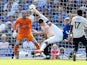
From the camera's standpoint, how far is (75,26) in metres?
13.8

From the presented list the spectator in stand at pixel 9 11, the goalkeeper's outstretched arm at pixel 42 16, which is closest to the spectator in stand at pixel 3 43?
the goalkeeper's outstretched arm at pixel 42 16

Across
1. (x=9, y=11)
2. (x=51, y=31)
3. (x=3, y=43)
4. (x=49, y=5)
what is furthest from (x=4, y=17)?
(x=51, y=31)

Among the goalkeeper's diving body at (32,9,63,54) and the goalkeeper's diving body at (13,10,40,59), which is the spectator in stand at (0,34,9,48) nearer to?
the goalkeeper's diving body at (13,10,40,59)

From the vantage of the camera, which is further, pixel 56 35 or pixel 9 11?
pixel 9 11

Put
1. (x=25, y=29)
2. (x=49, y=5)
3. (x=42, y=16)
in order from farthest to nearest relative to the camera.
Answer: (x=49, y=5) < (x=42, y=16) < (x=25, y=29)

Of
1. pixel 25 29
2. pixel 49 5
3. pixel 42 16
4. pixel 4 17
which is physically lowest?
pixel 25 29

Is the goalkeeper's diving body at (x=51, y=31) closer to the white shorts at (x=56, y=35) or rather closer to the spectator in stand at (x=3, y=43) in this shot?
the white shorts at (x=56, y=35)

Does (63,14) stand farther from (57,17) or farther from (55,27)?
(55,27)

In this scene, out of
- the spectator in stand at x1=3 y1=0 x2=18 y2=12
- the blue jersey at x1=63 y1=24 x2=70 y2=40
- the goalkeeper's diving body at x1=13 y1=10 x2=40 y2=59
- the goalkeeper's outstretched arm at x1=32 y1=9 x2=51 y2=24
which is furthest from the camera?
the spectator in stand at x1=3 y1=0 x2=18 y2=12

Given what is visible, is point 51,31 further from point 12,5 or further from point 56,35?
point 12,5

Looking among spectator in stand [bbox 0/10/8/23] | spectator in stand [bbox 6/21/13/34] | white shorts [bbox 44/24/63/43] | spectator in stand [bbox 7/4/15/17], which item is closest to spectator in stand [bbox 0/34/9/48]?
spectator in stand [bbox 6/21/13/34]

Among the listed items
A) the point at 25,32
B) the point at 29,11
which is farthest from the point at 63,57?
the point at 29,11

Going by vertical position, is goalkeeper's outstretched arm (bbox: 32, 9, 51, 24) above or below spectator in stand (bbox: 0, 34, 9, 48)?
above

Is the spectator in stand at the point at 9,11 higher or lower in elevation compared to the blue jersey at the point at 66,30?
higher
